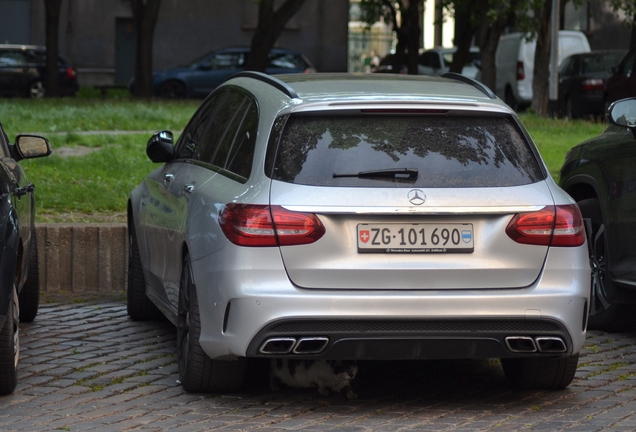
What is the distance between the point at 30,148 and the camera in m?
7.70

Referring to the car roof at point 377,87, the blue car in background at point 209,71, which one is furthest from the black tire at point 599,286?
the blue car in background at point 209,71

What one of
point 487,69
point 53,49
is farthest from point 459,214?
point 53,49

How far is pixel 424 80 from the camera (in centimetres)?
648

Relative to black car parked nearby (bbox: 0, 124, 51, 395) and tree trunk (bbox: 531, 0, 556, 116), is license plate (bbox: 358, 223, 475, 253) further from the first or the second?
tree trunk (bbox: 531, 0, 556, 116)

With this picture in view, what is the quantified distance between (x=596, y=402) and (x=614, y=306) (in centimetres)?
190

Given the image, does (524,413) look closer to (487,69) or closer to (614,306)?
(614,306)

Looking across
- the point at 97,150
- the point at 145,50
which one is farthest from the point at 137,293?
the point at 145,50

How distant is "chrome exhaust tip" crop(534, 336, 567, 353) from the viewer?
5.45 metres

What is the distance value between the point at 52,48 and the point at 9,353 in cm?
2813

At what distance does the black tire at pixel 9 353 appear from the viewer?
225 inches

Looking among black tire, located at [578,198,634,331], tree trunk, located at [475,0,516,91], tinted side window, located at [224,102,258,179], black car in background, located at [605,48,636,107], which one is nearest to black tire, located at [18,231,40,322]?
tinted side window, located at [224,102,258,179]

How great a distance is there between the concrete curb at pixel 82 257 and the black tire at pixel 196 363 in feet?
10.9

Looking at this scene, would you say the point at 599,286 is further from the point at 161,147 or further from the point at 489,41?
the point at 489,41

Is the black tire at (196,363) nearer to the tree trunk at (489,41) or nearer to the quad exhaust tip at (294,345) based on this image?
the quad exhaust tip at (294,345)
